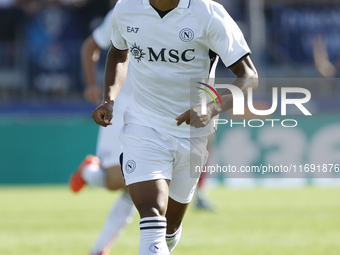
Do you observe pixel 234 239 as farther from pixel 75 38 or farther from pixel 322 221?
pixel 75 38

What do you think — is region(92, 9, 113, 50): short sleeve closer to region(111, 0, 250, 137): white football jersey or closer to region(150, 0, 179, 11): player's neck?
region(111, 0, 250, 137): white football jersey

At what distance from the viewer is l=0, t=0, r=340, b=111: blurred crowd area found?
14352mm

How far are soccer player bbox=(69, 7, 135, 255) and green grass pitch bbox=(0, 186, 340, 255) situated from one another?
2.23 feet

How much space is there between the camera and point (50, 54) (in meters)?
14.3

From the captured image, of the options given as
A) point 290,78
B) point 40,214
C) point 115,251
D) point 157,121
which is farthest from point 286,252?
point 290,78

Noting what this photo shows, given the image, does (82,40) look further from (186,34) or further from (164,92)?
(186,34)

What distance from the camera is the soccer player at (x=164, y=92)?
3.61 m

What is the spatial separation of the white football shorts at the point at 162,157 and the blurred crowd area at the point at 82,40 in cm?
1047

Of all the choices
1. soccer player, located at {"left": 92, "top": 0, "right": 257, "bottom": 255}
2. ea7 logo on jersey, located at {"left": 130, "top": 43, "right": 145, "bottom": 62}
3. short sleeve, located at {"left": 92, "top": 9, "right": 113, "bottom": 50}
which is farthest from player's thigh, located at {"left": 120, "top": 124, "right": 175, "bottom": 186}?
short sleeve, located at {"left": 92, "top": 9, "right": 113, "bottom": 50}

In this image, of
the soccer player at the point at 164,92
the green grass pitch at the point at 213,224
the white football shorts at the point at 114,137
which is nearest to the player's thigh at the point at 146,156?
the soccer player at the point at 164,92

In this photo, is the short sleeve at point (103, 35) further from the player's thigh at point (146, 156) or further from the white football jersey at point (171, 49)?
Result: the player's thigh at point (146, 156)

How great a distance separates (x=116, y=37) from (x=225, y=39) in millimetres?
815

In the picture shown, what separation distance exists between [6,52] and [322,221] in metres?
9.19

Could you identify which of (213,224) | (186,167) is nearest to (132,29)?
(186,167)
